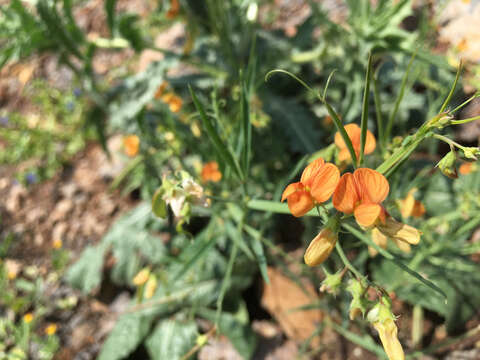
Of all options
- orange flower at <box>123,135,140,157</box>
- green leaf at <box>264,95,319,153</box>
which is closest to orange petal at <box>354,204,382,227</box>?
green leaf at <box>264,95,319,153</box>

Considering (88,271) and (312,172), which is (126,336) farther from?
(312,172)

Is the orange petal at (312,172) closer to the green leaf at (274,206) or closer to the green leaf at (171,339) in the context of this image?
the green leaf at (274,206)

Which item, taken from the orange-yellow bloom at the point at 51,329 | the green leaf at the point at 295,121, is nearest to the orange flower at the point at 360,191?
the green leaf at the point at 295,121

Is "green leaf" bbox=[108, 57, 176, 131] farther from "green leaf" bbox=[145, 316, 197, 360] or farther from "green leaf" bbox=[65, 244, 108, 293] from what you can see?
"green leaf" bbox=[145, 316, 197, 360]

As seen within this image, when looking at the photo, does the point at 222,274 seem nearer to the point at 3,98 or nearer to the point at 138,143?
the point at 138,143

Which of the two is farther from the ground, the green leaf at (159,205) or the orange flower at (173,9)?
the orange flower at (173,9)

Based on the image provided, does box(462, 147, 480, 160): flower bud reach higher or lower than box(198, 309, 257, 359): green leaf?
higher

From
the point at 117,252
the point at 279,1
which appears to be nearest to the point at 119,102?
the point at 117,252
